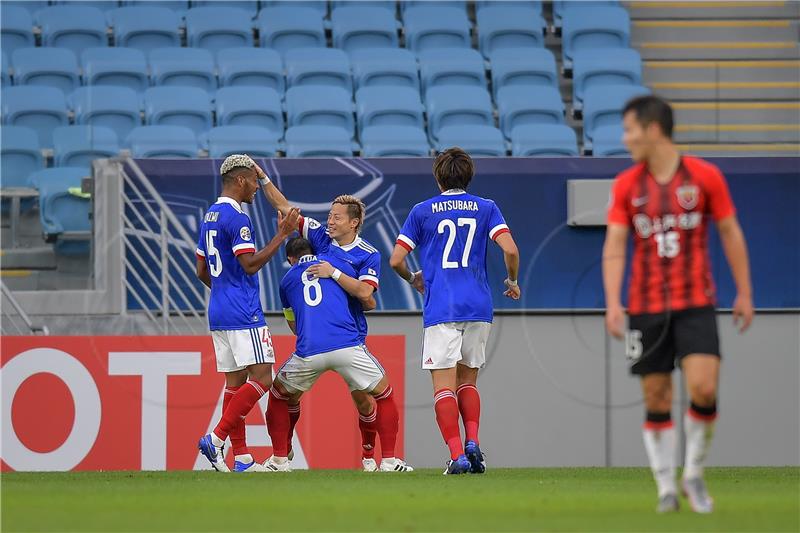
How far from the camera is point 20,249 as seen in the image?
12.7 m

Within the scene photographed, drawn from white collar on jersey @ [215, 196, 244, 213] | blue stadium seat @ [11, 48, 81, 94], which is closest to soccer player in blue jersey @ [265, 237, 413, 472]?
A: white collar on jersey @ [215, 196, 244, 213]

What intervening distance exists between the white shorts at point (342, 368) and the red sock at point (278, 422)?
200 mm

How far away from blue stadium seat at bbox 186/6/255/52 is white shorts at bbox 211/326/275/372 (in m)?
7.44

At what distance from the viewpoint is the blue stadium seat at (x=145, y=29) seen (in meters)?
15.7

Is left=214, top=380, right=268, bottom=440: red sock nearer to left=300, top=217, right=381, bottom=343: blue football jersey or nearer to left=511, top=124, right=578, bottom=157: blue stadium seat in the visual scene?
left=300, top=217, right=381, bottom=343: blue football jersey

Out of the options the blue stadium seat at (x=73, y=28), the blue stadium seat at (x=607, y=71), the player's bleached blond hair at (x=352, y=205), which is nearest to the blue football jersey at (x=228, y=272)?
the player's bleached blond hair at (x=352, y=205)

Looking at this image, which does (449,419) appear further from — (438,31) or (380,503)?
(438,31)

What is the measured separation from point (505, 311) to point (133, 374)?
3.55 metres

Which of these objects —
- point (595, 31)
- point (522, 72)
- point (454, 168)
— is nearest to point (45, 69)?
point (522, 72)

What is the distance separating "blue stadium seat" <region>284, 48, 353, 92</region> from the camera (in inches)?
584

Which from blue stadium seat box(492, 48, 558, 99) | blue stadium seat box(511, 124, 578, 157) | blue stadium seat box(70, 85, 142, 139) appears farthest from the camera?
blue stadium seat box(492, 48, 558, 99)

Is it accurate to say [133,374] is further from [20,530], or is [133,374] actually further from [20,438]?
[20,530]

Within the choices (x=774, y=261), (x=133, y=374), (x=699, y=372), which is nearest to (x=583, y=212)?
(x=774, y=261)

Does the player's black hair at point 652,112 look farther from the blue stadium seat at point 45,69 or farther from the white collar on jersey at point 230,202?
the blue stadium seat at point 45,69
